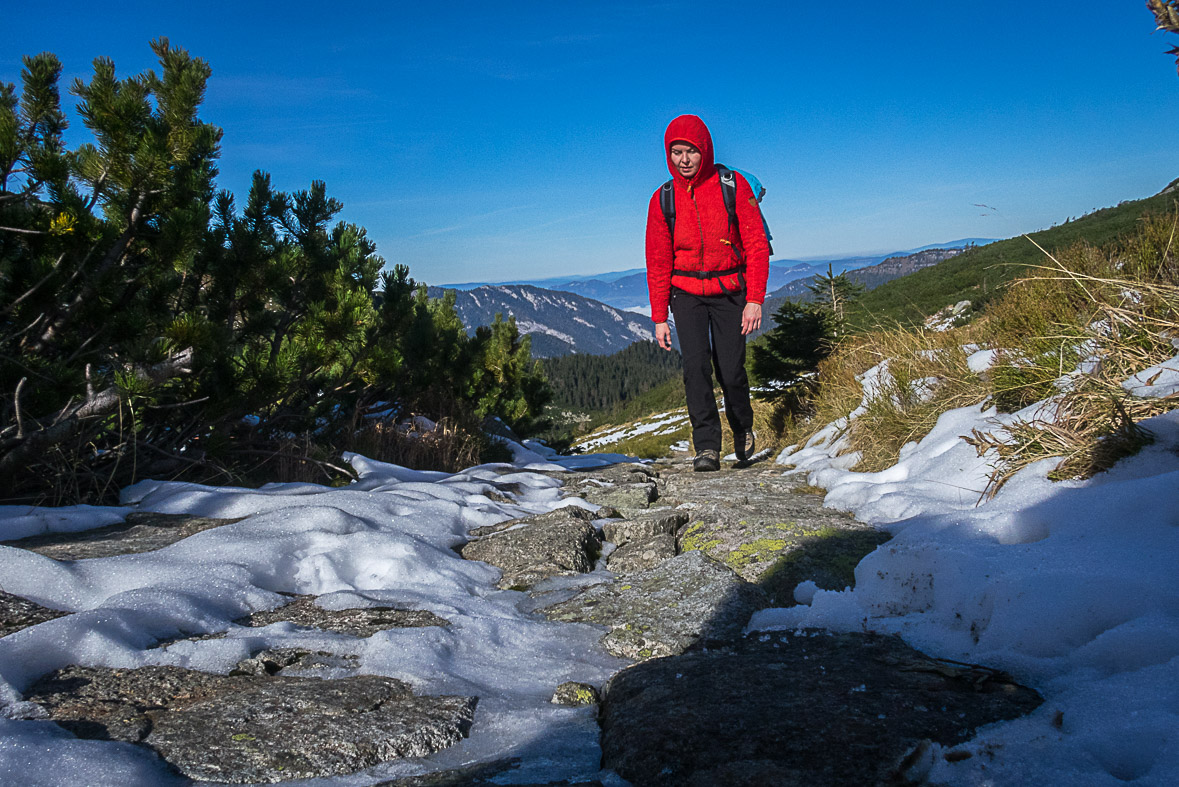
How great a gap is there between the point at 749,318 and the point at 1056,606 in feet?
13.3

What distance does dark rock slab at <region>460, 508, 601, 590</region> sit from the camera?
300 centimetres

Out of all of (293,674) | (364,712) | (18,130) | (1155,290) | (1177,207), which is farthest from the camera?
(1177,207)

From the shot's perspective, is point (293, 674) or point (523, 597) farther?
point (523, 597)

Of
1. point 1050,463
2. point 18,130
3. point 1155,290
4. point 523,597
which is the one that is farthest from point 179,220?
point 1155,290

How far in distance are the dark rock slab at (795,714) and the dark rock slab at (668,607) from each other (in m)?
0.33

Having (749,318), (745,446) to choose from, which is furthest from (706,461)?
(749,318)

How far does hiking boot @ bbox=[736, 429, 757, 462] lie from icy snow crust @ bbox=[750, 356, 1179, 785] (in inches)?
128

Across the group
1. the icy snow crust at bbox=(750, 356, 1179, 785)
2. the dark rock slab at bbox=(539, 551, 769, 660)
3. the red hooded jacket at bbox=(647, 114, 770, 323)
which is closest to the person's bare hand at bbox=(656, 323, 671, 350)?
the red hooded jacket at bbox=(647, 114, 770, 323)

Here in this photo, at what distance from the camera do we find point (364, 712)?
62.9 inches

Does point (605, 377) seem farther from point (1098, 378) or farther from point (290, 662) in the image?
point (290, 662)

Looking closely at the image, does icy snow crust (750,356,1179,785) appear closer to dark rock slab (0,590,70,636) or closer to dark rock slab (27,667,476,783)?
dark rock slab (27,667,476,783)

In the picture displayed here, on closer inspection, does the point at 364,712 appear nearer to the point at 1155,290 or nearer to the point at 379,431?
the point at 1155,290

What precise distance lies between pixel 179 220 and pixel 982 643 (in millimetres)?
4331

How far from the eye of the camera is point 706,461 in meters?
5.96
